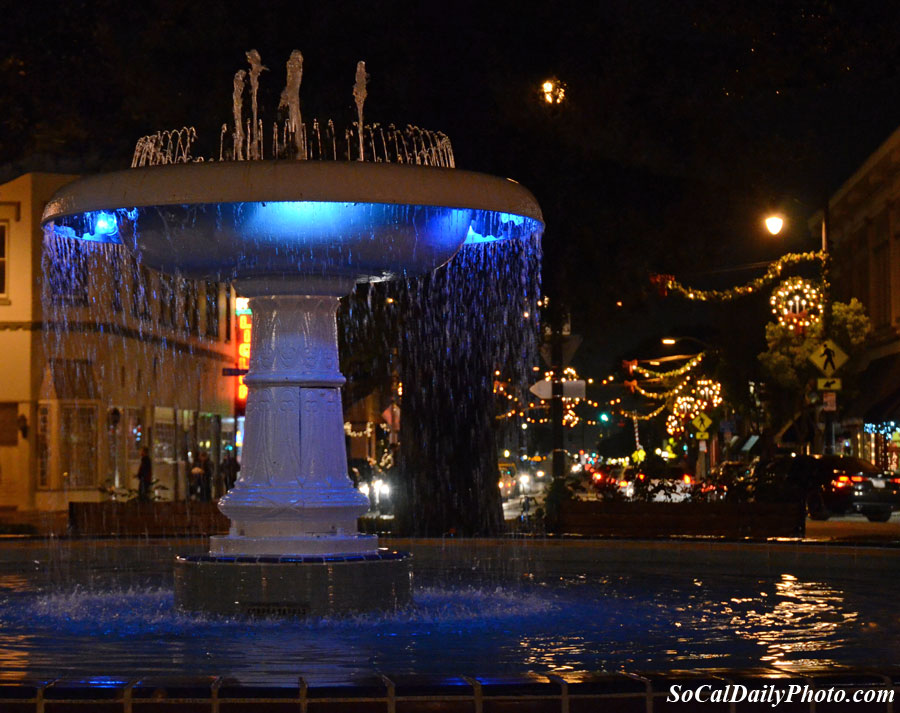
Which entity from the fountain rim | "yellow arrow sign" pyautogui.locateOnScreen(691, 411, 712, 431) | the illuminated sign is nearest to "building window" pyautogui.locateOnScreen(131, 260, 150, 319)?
the illuminated sign

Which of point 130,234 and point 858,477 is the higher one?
point 130,234

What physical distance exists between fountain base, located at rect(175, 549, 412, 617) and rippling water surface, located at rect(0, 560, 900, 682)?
0.55 feet

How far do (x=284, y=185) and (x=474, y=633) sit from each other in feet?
9.00

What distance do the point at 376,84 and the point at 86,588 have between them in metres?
8.16

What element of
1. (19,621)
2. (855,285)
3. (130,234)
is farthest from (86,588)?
(855,285)

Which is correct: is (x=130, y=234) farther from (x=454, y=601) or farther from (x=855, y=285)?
(x=855, y=285)

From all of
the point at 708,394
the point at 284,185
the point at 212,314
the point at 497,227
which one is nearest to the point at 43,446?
the point at 212,314

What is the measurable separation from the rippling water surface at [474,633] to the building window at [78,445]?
2697cm

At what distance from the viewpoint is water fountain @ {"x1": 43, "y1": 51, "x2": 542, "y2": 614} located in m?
9.54

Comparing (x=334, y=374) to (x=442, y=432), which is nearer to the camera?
(x=334, y=374)

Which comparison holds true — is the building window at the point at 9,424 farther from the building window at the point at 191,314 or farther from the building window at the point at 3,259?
the building window at the point at 191,314

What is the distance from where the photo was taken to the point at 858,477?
1270 inches

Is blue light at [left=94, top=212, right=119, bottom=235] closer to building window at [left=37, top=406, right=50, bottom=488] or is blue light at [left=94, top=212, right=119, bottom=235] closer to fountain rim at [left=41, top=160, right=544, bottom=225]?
fountain rim at [left=41, top=160, right=544, bottom=225]

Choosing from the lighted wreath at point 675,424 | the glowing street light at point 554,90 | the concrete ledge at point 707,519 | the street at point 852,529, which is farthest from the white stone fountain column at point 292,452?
the lighted wreath at point 675,424
